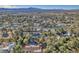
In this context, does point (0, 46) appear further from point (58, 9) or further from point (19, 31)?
point (58, 9)

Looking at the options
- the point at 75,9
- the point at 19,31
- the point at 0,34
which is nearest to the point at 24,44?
the point at 19,31
